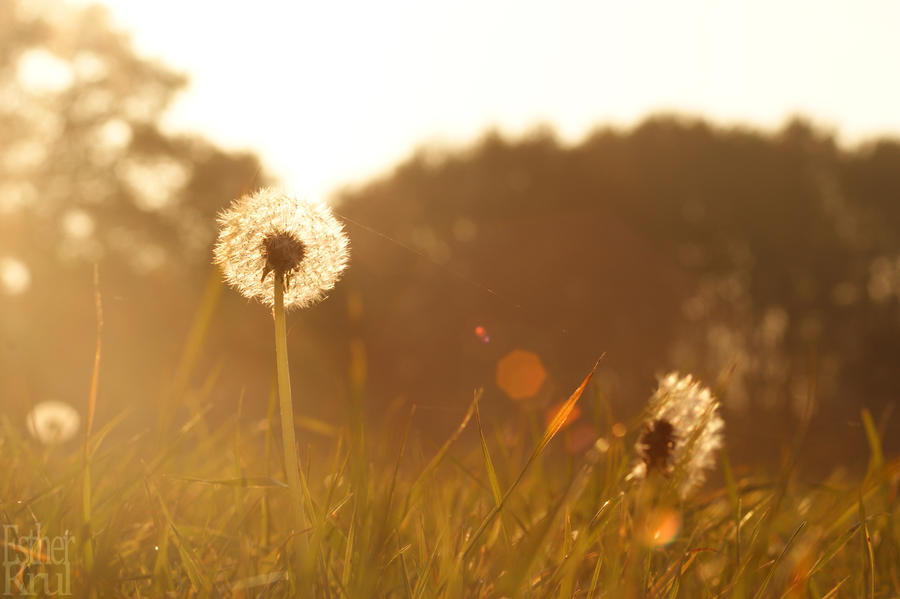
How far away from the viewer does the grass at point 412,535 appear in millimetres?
1369

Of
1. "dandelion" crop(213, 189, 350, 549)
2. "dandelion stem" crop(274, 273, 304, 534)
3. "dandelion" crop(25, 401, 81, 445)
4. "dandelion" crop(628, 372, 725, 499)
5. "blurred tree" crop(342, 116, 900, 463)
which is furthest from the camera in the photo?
"blurred tree" crop(342, 116, 900, 463)

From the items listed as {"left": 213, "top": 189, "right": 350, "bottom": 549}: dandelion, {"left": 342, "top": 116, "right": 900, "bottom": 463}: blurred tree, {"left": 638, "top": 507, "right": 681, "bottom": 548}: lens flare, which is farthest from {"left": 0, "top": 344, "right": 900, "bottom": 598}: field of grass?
{"left": 342, "top": 116, "right": 900, "bottom": 463}: blurred tree

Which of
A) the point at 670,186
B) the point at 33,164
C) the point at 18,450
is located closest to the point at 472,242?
the point at 670,186

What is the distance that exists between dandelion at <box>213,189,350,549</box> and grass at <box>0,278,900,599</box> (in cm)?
27

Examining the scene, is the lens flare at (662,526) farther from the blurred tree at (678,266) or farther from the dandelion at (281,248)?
the blurred tree at (678,266)

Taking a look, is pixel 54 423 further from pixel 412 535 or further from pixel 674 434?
pixel 674 434

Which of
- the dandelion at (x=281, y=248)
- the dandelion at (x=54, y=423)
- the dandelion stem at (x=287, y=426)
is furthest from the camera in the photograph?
the dandelion at (x=54, y=423)

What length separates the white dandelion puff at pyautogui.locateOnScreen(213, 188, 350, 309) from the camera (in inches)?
63.2

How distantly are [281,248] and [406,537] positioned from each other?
0.93 metres

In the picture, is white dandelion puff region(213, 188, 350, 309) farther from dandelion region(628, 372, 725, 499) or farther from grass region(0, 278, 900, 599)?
dandelion region(628, 372, 725, 499)

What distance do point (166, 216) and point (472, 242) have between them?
1003 cm

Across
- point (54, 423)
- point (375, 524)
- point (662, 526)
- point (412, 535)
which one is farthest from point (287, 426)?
point (54, 423)

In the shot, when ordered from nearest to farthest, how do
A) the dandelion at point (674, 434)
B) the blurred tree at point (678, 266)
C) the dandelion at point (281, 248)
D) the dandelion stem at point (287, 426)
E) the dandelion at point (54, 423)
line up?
the dandelion stem at point (287, 426), the dandelion at point (281, 248), the dandelion at point (674, 434), the dandelion at point (54, 423), the blurred tree at point (678, 266)

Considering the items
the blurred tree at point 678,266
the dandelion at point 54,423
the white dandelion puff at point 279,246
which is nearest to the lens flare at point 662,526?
the white dandelion puff at point 279,246
